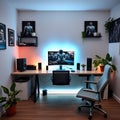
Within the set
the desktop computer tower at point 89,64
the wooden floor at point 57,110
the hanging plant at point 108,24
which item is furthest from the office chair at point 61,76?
the hanging plant at point 108,24

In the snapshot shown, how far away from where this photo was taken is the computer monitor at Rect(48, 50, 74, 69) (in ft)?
14.8

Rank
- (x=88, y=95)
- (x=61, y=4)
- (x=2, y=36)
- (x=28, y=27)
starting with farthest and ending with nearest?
(x=28, y=27), (x=61, y=4), (x=2, y=36), (x=88, y=95)

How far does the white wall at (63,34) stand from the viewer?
4602mm

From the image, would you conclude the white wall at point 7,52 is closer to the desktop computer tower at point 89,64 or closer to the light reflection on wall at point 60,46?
the light reflection on wall at point 60,46

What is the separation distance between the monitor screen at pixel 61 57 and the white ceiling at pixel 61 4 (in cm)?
116

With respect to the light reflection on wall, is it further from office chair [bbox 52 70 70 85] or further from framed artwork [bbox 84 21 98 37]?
office chair [bbox 52 70 70 85]

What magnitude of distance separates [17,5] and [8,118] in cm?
258

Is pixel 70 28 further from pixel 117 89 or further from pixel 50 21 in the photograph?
pixel 117 89

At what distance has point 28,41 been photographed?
4664mm

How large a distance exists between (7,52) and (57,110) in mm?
1646

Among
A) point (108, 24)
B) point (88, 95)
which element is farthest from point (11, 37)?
point (108, 24)

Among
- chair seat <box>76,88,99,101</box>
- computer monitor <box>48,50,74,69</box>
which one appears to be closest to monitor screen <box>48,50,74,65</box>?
computer monitor <box>48,50,74,69</box>

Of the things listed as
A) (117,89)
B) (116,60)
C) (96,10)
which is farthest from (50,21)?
(117,89)

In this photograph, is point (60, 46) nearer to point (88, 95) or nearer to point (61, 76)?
point (61, 76)
